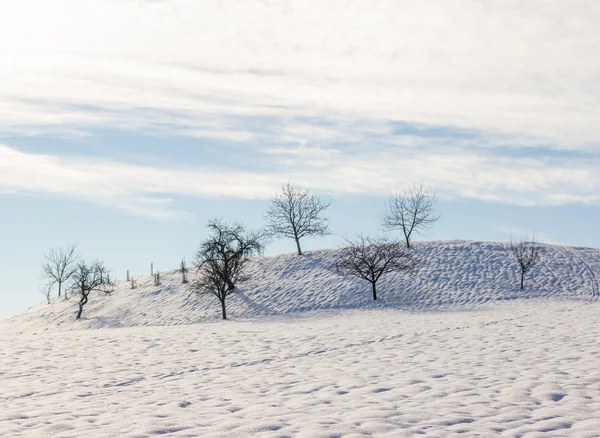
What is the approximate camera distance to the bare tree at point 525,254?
42625 mm

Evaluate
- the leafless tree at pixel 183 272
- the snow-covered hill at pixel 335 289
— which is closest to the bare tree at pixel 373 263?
the snow-covered hill at pixel 335 289

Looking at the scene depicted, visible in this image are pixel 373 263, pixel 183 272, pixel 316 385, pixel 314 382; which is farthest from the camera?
pixel 183 272

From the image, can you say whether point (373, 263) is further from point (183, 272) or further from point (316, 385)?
point (316, 385)

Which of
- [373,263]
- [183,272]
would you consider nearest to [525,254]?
[373,263]

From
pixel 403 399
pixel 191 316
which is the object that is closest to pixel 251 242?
pixel 191 316

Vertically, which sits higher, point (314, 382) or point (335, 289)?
point (335, 289)

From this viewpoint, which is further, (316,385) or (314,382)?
(314,382)

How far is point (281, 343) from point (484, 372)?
28.2 ft

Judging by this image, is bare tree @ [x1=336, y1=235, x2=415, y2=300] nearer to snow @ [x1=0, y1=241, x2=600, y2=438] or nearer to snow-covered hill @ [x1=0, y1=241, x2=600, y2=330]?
snow-covered hill @ [x1=0, y1=241, x2=600, y2=330]

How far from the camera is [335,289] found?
41.8 metres

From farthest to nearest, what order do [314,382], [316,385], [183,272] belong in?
[183,272]
[314,382]
[316,385]

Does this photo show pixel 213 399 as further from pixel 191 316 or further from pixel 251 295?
pixel 251 295

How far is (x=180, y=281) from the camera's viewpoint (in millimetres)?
49969

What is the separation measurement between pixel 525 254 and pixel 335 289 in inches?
690
